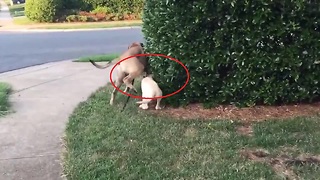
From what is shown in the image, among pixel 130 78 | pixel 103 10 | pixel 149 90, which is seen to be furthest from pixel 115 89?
pixel 103 10

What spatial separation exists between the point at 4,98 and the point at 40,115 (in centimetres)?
113

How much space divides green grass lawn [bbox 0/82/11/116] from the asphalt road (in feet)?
8.38

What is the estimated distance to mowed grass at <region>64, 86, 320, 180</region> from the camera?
14.3 ft

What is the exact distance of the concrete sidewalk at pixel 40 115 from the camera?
4.70m

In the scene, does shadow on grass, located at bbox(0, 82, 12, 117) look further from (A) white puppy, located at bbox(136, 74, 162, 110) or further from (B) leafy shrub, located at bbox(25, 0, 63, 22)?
(B) leafy shrub, located at bbox(25, 0, 63, 22)

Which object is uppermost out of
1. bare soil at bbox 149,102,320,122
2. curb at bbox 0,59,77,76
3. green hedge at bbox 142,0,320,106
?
green hedge at bbox 142,0,320,106

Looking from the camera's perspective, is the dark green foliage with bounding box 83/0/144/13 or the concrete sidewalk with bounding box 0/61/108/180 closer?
the concrete sidewalk with bounding box 0/61/108/180

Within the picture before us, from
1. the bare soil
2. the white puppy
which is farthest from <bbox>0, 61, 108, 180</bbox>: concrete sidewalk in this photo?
the bare soil

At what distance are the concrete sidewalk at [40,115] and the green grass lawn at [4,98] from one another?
0.11 meters

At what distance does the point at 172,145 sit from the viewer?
501 cm

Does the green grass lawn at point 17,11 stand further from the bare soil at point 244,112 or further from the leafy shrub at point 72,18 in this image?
the bare soil at point 244,112

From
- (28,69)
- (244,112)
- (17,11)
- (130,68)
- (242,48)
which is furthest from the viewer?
(17,11)

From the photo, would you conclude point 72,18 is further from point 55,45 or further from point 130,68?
point 130,68

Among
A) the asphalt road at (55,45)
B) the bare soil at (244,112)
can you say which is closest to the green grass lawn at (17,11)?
the asphalt road at (55,45)
